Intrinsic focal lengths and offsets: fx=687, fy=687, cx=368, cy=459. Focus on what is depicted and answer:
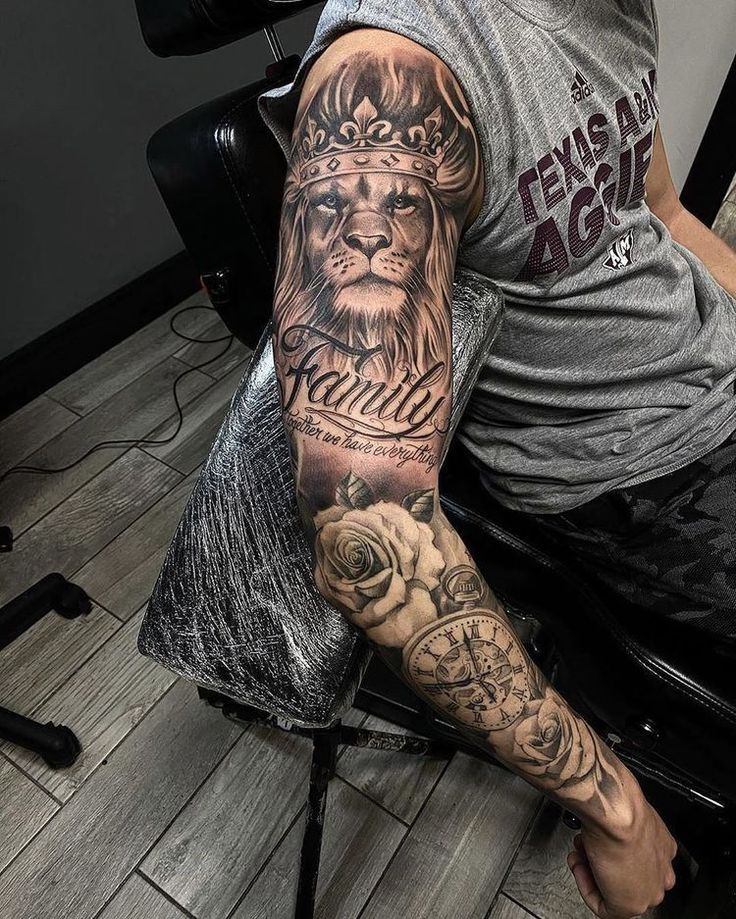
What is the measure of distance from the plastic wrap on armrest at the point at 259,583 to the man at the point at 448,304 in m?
0.10

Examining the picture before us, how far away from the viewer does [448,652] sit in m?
0.49

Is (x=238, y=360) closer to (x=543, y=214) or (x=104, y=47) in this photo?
(x=104, y=47)

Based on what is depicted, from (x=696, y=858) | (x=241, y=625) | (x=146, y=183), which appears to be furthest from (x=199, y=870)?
(x=146, y=183)

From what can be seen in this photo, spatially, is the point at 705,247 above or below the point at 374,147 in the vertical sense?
below

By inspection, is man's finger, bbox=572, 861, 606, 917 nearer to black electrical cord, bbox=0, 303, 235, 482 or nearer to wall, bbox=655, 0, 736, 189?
black electrical cord, bbox=0, 303, 235, 482

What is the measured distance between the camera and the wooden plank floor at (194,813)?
986mm

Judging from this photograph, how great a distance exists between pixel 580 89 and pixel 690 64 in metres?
1.21

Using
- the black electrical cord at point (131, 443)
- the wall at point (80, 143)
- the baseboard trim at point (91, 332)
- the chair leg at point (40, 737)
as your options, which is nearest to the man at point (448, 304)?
the chair leg at point (40, 737)

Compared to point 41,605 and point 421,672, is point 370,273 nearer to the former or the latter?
point 421,672

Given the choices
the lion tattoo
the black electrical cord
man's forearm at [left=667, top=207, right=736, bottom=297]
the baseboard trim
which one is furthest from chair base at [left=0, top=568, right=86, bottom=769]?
man's forearm at [left=667, top=207, right=736, bottom=297]

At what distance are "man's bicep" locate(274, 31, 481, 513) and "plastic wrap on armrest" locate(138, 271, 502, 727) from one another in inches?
4.8

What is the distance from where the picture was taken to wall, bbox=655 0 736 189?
1.39 metres

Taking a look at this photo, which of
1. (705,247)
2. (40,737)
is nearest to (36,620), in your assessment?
(40,737)

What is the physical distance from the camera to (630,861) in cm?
56
